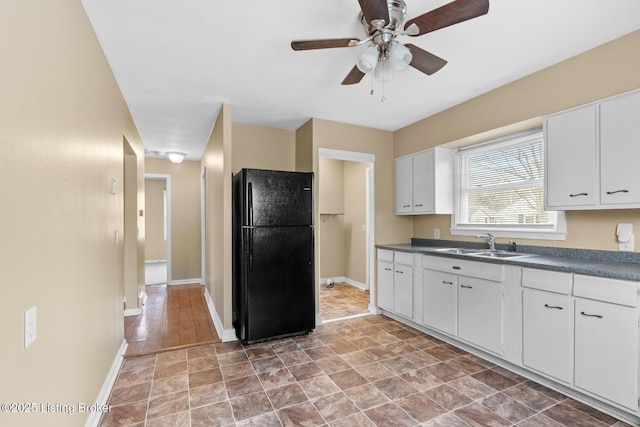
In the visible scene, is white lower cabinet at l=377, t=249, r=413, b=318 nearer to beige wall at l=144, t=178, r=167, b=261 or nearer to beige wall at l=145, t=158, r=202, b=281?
beige wall at l=145, t=158, r=202, b=281

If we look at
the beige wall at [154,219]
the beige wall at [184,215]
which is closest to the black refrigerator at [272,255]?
the beige wall at [184,215]

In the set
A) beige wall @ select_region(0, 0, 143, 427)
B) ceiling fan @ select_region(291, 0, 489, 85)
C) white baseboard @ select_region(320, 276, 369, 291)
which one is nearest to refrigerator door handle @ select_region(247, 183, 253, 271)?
beige wall @ select_region(0, 0, 143, 427)

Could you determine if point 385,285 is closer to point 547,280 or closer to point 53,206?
point 547,280

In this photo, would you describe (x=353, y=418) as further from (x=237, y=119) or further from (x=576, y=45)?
(x=237, y=119)

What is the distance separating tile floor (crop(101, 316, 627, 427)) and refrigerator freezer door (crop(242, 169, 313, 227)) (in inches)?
50.7

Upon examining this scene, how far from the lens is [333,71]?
2.63 m

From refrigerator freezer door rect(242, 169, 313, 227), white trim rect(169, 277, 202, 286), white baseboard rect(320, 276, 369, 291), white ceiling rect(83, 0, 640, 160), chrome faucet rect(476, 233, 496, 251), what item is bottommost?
white trim rect(169, 277, 202, 286)

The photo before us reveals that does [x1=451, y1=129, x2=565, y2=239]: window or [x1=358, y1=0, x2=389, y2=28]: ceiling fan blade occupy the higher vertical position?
[x1=358, y1=0, x2=389, y2=28]: ceiling fan blade

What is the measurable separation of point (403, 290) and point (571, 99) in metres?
2.42

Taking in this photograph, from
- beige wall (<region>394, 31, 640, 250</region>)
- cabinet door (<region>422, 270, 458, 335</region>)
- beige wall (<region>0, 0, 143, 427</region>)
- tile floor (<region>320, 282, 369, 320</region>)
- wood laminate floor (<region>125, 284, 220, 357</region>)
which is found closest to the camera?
beige wall (<region>0, 0, 143, 427</region>)

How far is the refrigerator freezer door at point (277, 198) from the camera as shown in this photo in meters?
3.09

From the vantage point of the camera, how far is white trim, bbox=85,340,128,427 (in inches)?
73.0

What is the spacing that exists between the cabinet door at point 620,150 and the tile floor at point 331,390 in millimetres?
1483

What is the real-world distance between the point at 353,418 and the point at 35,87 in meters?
2.36
